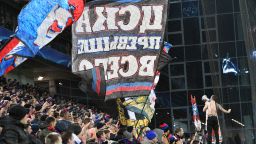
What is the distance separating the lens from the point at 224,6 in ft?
137

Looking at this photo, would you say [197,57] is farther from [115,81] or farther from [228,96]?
[115,81]

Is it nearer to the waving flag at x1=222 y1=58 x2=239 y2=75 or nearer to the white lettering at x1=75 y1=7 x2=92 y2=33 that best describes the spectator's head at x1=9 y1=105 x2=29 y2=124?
the white lettering at x1=75 y1=7 x2=92 y2=33

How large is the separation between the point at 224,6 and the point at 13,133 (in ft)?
114

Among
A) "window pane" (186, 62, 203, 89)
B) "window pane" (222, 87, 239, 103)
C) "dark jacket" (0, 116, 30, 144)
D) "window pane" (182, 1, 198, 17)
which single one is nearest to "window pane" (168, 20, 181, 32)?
"window pane" (182, 1, 198, 17)

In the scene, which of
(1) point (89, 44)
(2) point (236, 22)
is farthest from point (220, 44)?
(1) point (89, 44)

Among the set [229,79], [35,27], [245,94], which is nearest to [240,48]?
[229,79]

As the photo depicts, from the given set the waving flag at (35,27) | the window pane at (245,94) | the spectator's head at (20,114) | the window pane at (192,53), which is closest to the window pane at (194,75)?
the window pane at (192,53)

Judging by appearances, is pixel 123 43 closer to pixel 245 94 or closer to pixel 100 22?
pixel 100 22

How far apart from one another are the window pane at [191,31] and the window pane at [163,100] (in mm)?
4774

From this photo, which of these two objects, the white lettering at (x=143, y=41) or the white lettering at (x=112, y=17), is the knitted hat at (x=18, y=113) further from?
the white lettering at (x=112, y=17)

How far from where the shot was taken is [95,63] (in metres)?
13.3

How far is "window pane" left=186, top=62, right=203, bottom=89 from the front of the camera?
50281 millimetres

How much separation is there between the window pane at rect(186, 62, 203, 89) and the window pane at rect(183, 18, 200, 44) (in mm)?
1904

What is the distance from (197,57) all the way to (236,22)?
39.1ft
